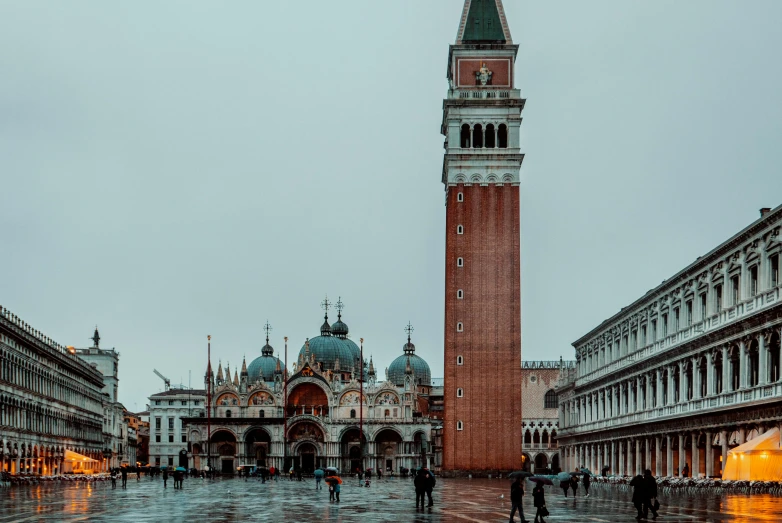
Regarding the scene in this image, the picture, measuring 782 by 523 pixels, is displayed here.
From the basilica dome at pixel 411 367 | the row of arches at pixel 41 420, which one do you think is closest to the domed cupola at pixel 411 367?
the basilica dome at pixel 411 367

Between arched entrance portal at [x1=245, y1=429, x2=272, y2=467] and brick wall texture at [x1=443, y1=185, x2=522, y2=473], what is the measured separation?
40.6 meters

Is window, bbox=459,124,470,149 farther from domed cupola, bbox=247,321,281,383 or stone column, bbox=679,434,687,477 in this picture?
domed cupola, bbox=247,321,281,383

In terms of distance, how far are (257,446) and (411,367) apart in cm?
2862

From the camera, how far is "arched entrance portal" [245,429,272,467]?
121 m

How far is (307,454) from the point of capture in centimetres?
12056

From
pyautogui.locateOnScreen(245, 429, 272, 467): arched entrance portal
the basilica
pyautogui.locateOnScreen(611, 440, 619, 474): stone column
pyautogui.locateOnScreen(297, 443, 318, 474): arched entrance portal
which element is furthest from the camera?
pyautogui.locateOnScreen(245, 429, 272, 467): arched entrance portal

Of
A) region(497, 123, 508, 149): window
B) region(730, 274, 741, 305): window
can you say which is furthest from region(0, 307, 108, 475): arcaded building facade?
region(730, 274, 741, 305): window

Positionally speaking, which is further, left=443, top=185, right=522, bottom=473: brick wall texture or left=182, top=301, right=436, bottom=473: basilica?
left=182, top=301, right=436, bottom=473: basilica

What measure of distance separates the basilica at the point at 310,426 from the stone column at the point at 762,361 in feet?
239

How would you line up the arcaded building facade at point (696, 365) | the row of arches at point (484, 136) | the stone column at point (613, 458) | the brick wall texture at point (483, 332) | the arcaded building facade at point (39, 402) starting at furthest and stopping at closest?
the row of arches at point (484, 136), the brick wall texture at point (483, 332), the stone column at point (613, 458), the arcaded building facade at point (39, 402), the arcaded building facade at point (696, 365)

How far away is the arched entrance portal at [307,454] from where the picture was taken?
12031 cm

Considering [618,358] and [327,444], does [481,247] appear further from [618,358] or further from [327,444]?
[327,444]

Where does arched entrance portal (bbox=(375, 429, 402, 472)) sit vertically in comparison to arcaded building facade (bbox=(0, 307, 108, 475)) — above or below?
below

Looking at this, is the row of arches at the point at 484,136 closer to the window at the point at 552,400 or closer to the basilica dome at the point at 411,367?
the window at the point at 552,400
